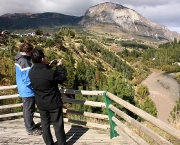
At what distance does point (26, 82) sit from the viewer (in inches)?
173

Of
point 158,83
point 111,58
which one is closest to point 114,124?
point 158,83

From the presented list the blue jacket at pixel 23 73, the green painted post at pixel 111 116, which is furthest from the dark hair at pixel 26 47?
the green painted post at pixel 111 116

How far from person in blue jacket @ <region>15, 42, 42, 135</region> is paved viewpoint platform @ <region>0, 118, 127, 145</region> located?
264 mm

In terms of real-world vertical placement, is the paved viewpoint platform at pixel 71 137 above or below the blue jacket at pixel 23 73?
below

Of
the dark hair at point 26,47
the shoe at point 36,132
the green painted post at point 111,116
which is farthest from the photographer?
the shoe at point 36,132

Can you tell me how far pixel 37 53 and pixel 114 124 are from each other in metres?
2.23

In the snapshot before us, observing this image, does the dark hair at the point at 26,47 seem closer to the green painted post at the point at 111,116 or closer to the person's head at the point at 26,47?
the person's head at the point at 26,47

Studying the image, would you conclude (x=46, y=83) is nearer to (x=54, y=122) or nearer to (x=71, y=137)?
(x=54, y=122)

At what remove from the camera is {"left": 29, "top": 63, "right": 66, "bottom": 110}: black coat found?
3.54 metres

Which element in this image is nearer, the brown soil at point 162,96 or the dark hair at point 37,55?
the dark hair at point 37,55

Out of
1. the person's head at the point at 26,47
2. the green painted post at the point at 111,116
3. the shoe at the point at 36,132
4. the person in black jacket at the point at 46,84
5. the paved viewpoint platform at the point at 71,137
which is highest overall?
the person's head at the point at 26,47

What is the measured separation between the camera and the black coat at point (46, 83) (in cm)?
354

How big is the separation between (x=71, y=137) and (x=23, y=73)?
5.72 feet

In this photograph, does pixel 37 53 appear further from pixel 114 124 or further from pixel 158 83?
pixel 158 83
